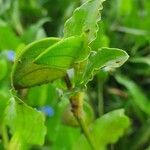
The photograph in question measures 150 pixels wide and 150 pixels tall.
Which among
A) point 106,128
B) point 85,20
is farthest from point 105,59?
point 106,128

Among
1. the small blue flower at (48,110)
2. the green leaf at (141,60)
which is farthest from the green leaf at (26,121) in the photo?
the green leaf at (141,60)

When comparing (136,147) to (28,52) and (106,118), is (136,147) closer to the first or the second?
(106,118)

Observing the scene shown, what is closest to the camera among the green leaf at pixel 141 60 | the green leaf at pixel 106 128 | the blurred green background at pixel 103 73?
the green leaf at pixel 106 128

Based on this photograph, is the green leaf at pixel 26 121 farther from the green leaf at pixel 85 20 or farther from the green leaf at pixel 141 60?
the green leaf at pixel 141 60

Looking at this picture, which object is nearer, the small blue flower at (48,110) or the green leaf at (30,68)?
the green leaf at (30,68)

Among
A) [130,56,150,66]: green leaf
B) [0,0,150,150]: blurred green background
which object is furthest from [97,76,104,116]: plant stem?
[130,56,150,66]: green leaf

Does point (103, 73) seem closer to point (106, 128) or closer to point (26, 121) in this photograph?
point (106, 128)
